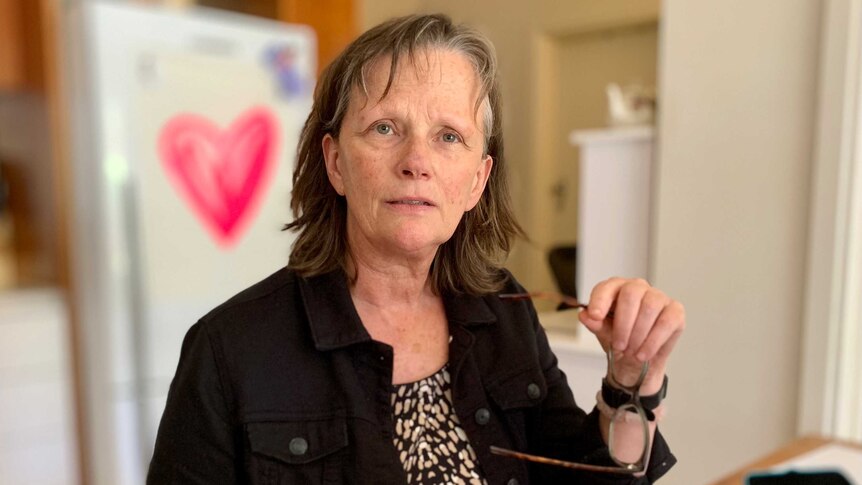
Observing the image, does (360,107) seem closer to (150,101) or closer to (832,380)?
(832,380)

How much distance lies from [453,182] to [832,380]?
1.71 ft

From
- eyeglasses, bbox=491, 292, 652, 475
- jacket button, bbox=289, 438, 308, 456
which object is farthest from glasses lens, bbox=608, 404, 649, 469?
jacket button, bbox=289, 438, 308, 456

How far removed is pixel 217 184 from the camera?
158 centimetres

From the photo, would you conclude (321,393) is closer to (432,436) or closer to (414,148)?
(432,436)

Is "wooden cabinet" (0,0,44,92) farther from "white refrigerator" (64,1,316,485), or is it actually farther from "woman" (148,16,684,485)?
"woman" (148,16,684,485)

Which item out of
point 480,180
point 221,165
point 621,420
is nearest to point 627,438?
point 621,420

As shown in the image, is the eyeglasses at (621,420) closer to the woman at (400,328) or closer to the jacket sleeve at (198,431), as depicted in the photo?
the woman at (400,328)

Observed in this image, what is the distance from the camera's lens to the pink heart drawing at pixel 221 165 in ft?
5.02

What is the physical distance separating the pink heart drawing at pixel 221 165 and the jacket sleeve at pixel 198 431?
104cm

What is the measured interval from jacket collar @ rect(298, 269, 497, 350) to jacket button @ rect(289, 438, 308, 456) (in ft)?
0.23

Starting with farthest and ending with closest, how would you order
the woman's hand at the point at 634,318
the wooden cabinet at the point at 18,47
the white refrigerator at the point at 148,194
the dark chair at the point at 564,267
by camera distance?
the wooden cabinet at the point at 18,47, the white refrigerator at the point at 148,194, the dark chair at the point at 564,267, the woman's hand at the point at 634,318

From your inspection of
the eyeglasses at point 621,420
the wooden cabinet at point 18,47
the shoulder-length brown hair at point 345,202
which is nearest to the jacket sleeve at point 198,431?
the shoulder-length brown hair at point 345,202

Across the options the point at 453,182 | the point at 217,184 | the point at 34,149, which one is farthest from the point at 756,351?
the point at 34,149

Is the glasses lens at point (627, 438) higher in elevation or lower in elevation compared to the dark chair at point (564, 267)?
lower
